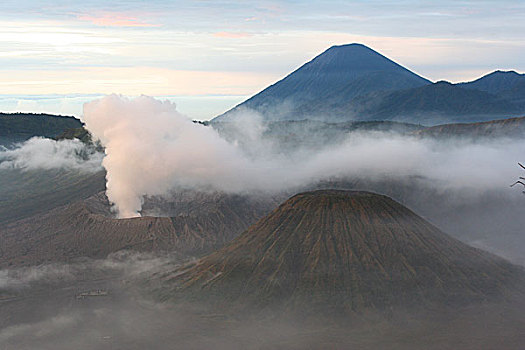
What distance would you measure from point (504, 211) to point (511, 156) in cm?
2606

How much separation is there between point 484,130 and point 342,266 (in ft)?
317

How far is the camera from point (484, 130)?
169875 millimetres

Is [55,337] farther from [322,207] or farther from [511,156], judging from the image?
[511,156]

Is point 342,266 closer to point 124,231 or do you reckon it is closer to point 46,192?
point 124,231

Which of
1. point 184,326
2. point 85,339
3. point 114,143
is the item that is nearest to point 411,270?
point 184,326

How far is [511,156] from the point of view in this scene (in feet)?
515

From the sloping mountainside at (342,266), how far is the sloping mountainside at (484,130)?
253ft

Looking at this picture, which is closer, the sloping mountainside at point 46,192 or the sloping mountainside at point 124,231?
the sloping mountainside at point 124,231

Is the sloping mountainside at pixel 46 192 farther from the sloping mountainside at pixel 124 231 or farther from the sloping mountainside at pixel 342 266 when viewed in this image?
the sloping mountainside at pixel 342 266

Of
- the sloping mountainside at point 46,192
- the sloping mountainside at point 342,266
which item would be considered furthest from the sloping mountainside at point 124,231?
the sloping mountainside at point 342,266

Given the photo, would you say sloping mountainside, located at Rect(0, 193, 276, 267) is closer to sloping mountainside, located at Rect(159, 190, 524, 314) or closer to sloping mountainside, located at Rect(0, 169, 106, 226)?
sloping mountainside, located at Rect(0, 169, 106, 226)

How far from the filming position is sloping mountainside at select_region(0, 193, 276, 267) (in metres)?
116

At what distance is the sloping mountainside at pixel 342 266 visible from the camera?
84.4 metres

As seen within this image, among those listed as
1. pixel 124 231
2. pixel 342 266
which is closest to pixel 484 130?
pixel 342 266
